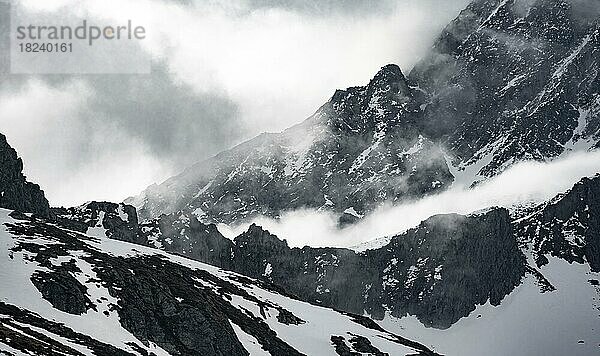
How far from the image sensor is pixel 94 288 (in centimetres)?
11394

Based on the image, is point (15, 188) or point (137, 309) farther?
point (15, 188)

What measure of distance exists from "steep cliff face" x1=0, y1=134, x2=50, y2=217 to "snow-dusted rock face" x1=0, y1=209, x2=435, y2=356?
83.7 feet

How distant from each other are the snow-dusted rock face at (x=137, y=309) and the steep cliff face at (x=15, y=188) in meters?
25.5

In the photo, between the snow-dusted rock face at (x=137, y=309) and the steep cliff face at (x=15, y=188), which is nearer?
the snow-dusted rock face at (x=137, y=309)

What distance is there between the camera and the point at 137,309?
115 m

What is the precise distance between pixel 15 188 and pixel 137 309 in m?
70.9

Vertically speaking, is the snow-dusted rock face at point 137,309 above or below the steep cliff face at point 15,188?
below

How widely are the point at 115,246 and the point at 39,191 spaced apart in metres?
42.9

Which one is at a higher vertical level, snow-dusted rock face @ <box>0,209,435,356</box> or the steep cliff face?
the steep cliff face

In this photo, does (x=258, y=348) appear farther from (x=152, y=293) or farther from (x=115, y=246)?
(x=115, y=246)

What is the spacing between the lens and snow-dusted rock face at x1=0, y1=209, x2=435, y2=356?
9669cm

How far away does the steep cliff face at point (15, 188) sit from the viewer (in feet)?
557

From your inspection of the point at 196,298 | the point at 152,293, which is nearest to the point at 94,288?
the point at 152,293

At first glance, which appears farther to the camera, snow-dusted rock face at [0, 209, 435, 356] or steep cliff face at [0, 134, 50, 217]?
steep cliff face at [0, 134, 50, 217]
